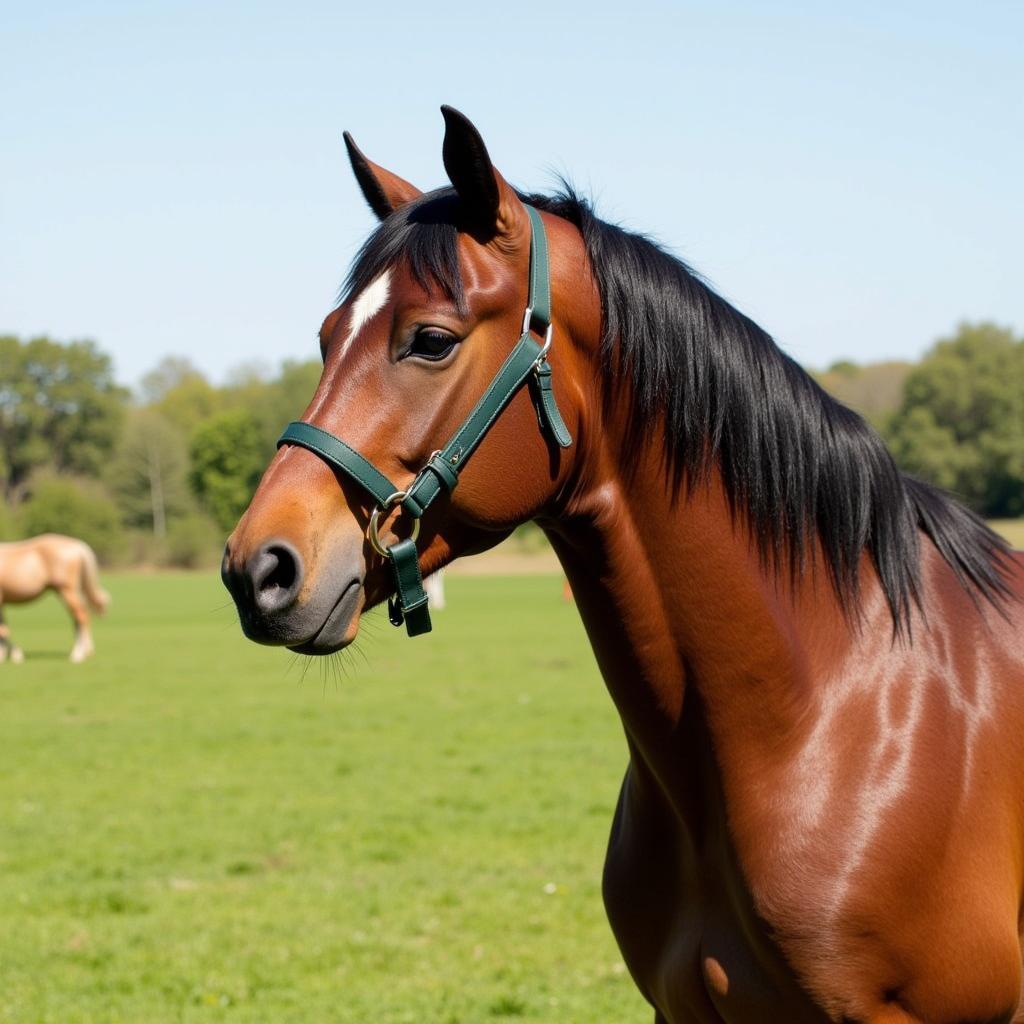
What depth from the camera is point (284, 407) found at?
8419 cm

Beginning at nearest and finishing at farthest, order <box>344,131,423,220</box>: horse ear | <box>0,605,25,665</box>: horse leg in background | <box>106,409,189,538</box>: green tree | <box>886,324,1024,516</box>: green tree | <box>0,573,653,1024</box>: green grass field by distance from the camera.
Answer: <box>344,131,423,220</box>: horse ear, <box>0,573,653,1024</box>: green grass field, <box>0,605,25,665</box>: horse leg in background, <box>886,324,1024,516</box>: green tree, <box>106,409,189,538</box>: green tree

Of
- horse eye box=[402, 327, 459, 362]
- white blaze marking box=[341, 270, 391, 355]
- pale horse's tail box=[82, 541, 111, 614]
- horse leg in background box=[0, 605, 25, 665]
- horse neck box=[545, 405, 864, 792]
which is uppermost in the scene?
white blaze marking box=[341, 270, 391, 355]

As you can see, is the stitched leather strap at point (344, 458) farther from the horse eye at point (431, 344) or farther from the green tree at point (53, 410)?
the green tree at point (53, 410)

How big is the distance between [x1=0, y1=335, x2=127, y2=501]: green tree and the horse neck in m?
85.8

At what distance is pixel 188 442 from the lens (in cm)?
9744

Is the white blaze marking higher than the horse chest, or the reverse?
the white blaze marking

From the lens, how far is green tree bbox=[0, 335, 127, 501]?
8288 cm

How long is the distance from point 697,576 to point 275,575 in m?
0.91

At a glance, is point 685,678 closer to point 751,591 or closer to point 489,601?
point 751,591

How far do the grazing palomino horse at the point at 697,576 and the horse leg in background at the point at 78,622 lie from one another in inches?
764

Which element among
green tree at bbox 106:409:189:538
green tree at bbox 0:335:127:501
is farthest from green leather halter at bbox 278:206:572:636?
green tree at bbox 0:335:127:501

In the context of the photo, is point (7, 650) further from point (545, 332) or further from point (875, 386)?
point (875, 386)

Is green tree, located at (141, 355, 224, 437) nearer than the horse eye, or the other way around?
the horse eye

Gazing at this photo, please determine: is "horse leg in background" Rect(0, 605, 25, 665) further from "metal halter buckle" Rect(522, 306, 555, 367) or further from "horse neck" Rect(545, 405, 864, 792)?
"metal halter buckle" Rect(522, 306, 555, 367)
